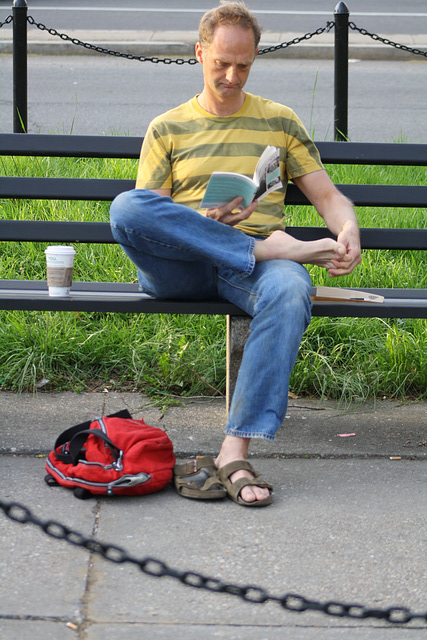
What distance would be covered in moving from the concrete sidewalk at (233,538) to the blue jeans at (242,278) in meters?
0.33

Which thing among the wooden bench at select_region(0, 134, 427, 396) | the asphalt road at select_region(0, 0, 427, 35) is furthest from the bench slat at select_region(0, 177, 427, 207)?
the asphalt road at select_region(0, 0, 427, 35)

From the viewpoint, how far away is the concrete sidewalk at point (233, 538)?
2084 mm

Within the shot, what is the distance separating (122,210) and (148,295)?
1.68 feet

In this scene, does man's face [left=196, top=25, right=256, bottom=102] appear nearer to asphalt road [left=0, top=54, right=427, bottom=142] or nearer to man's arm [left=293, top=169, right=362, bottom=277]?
man's arm [left=293, top=169, right=362, bottom=277]


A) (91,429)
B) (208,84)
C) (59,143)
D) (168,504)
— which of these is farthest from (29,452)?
(208,84)

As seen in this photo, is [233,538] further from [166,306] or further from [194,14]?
[194,14]

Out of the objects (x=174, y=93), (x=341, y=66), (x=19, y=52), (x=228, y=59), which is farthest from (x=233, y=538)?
(x=174, y=93)

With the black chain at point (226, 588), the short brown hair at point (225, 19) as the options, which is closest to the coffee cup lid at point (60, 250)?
the short brown hair at point (225, 19)

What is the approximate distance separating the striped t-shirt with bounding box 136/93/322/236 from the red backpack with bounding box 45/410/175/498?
0.91m

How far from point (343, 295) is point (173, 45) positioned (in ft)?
31.7

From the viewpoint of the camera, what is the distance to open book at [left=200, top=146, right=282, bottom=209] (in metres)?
2.80

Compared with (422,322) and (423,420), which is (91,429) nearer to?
(423,420)

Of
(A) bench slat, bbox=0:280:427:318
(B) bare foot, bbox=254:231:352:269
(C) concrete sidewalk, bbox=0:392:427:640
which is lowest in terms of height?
(C) concrete sidewalk, bbox=0:392:427:640

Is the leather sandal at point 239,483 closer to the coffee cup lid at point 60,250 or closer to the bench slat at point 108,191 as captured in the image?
the coffee cup lid at point 60,250
